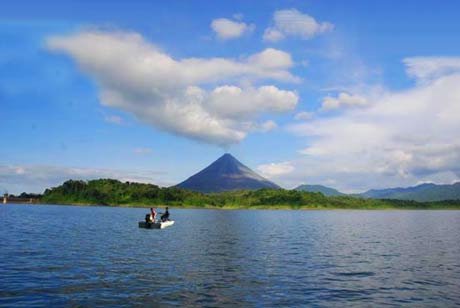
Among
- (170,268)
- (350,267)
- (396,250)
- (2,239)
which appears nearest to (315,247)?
(396,250)

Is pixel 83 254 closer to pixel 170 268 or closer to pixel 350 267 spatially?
pixel 170 268

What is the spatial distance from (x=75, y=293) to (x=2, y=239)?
42.5 meters

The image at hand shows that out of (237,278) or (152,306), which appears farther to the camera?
(237,278)

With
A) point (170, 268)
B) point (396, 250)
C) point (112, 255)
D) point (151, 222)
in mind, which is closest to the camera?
point (170, 268)

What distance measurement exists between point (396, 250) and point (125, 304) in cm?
4929

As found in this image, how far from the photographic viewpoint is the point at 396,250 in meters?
64.5

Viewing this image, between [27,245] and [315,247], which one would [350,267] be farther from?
[27,245]

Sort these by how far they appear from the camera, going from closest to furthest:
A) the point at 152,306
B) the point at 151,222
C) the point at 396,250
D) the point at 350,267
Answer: the point at 152,306, the point at 350,267, the point at 396,250, the point at 151,222

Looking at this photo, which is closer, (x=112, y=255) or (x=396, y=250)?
(x=112, y=255)

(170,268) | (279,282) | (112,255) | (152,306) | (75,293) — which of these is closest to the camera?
(152,306)

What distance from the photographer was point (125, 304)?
93.4 feet

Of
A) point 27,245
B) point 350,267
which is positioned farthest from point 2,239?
point 350,267

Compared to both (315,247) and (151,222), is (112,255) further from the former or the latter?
(151,222)

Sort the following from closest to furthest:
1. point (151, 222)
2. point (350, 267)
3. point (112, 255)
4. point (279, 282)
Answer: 1. point (279, 282)
2. point (350, 267)
3. point (112, 255)
4. point (151, 222)
